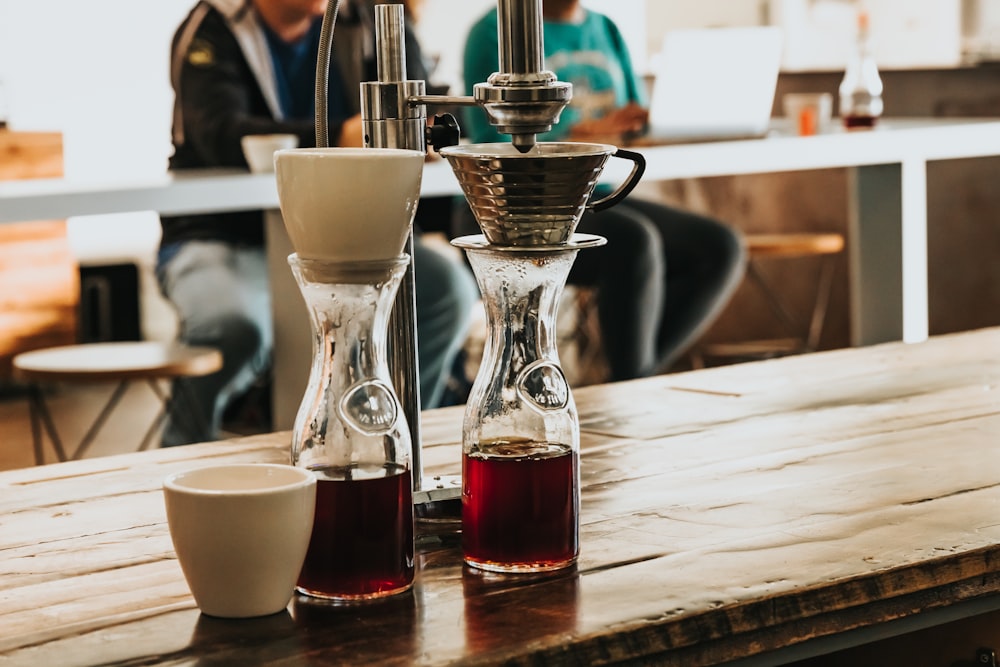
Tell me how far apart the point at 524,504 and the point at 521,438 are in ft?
0.12

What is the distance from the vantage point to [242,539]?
2.24 ft

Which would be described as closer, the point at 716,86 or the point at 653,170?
the point at 653,170

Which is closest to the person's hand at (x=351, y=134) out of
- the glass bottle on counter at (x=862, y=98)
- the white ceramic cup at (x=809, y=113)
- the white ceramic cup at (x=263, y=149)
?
the white ceramic cup at (x=263, y=149)

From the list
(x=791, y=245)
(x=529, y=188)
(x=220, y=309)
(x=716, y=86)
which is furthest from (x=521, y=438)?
(x=791, y=245)

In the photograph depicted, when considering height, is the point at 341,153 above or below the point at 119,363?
above

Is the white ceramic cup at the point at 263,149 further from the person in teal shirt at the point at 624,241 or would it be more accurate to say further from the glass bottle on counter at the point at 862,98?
the glass bottle on counter at the point at 862,98

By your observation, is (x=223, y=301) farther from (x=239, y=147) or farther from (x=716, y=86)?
(x=716, y=86)

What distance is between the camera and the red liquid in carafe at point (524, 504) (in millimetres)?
773

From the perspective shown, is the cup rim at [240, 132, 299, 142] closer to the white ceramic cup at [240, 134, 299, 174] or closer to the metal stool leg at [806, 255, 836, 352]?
the white ceramic cup at [240, 134, 299, 174]

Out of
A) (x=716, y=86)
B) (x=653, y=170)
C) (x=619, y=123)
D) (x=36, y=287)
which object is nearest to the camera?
(x=653, y=170)

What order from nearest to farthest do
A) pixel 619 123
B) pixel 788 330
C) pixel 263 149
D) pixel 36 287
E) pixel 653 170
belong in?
1. pixel 263 149
2. pixel 653 170
3. pixel 619 123
4. pixel 36 287
5. pixel 788 330

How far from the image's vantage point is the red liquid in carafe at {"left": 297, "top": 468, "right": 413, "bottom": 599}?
2.39ft

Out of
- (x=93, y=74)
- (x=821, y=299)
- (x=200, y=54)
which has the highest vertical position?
(x=93, y=74)

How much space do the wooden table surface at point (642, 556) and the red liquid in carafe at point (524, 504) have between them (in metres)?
0.02
